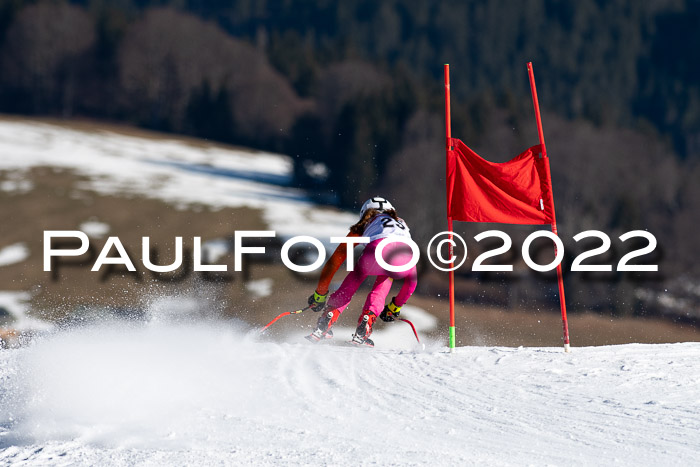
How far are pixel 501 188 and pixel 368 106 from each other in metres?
47.1

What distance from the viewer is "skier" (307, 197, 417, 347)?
8781 mm

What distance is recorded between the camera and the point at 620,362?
7.71 meters

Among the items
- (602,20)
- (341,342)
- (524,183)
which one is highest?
(602,20)

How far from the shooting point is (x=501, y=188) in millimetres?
8812

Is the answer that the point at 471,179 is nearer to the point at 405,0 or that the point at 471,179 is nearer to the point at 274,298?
the point at 274,298

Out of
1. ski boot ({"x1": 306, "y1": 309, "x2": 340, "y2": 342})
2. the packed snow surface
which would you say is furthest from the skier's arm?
the packed snow surface

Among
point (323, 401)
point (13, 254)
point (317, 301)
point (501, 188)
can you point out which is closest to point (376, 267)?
point (317, 301)

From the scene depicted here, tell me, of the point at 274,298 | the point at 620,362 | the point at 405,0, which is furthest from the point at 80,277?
the point at 405,0

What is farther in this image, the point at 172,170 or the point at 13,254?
the point at 172,170

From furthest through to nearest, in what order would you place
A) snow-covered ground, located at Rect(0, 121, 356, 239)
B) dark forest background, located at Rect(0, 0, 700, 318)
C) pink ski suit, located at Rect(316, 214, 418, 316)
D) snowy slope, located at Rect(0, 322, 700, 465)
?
snow-covered ground, located at Rect(0, 121, 356, 239) → dark forest background, located at Rect(0, 0, 700, 318) → pink ski suit, located at Rect(316, 214, 418, 316) → snowy slope, located at Rect(0, 322, 700, 465)

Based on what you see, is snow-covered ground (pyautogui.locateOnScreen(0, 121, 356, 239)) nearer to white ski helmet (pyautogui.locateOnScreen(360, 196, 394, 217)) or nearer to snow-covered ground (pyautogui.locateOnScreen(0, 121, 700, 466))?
white ski helmet (pyautogui.locateOnScreen(360, 196, 394, 217))

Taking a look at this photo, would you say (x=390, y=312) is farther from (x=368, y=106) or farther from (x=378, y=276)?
(x=368, y=106)

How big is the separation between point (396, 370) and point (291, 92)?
75241 millimetres

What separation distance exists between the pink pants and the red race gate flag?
0.75 metres
